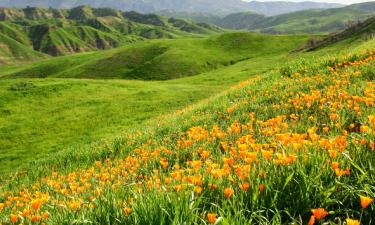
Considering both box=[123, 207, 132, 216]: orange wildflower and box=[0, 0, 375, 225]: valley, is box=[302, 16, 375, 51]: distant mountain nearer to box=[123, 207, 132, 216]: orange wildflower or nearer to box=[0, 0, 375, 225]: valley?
box=[0, 0, 375, 225]: valley

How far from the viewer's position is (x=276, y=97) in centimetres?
1155

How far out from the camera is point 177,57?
84000 millimetres

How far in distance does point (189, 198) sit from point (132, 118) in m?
29.1

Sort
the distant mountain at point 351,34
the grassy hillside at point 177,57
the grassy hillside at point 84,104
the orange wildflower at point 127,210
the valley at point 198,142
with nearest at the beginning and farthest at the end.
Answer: the orange wildflower at point 127,210
the valley at point 198,142
the grassy hillside at point 84,104
the distant mountain at point 351,34
the grassy hillside at point 177,57

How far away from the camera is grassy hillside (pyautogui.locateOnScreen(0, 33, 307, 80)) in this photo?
79.2 meters

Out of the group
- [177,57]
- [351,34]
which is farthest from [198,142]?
[177,57]

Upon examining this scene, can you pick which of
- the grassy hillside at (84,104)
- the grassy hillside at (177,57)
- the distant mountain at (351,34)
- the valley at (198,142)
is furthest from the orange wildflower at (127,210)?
the grassy hillside at (177,57)

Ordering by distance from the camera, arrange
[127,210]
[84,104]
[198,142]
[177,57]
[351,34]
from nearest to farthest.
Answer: [127,210] → [198,142] → [84,104] → [351,34] → [177,57]

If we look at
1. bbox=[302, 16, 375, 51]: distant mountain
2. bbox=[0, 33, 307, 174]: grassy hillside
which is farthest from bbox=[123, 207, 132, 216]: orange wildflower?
bbox=[302, 16, 375, 51]: distant mountain

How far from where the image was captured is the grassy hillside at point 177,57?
79188 mm

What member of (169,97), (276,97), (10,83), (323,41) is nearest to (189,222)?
(276,97)

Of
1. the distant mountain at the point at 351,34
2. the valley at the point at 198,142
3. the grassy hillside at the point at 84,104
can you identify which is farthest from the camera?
the distant mountain at the point at 351,34

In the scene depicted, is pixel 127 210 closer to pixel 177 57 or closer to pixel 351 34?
pixel 351 34

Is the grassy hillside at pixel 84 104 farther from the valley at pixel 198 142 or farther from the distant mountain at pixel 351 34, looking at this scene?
the distant mountain at pixel 351 34
